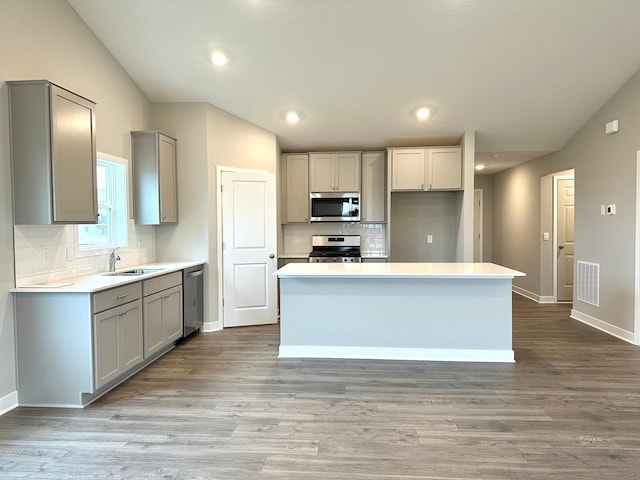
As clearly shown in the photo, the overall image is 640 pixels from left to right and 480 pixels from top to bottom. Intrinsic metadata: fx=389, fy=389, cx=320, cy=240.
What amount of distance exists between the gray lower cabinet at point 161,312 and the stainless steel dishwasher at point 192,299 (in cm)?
11

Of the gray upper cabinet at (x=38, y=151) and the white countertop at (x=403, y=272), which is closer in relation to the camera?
the gray upper cabinet at (x=38, y=151)

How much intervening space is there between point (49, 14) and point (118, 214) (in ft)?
6.09

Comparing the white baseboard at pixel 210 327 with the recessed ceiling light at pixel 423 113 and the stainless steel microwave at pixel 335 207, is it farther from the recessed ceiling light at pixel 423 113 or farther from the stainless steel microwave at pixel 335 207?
the recessed ceiling light at pixel 423 113

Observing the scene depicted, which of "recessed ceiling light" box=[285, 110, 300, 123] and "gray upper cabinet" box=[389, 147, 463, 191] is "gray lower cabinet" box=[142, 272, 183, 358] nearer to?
"recessed ceiling light" box=[285, 110, 300, 123]

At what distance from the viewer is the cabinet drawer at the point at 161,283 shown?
3.49 metres

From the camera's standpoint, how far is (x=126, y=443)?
2.31 metres

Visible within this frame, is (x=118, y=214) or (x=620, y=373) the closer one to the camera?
(x=620, y=373)

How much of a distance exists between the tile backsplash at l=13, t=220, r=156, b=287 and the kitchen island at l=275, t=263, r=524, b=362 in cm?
177

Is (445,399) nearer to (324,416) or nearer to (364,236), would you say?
(324,416)

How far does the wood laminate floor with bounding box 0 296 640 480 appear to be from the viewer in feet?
6.75

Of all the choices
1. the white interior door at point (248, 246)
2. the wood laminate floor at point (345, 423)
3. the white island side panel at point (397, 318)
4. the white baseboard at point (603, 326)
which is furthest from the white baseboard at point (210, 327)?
the white baseboard at point (603, 326)

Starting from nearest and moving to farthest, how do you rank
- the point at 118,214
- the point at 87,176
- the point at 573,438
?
the point at 573,438 → the point at 87,176 → the point at 118,214

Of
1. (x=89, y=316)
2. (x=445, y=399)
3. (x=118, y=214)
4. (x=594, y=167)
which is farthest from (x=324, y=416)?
(x=594, y=167)

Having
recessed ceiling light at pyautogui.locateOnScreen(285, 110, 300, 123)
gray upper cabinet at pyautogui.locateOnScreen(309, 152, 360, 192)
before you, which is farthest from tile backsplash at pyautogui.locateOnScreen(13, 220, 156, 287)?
gray upper cabinet at pyautogui.locateOnScreen(309, 152, 360, 192)
